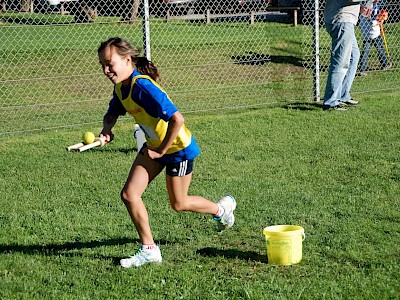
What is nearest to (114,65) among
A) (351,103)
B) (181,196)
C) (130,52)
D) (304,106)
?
(130,52)

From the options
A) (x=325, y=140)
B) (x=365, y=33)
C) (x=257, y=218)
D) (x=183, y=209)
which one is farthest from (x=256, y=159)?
(x=365, y=33)

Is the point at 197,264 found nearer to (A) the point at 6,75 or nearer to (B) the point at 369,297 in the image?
(B) the point at 369,297

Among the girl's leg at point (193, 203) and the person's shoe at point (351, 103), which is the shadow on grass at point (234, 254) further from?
the person's shoe at point (351, 103)

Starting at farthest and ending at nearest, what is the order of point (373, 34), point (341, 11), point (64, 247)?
point (373, 34) < point (341, 11) < point (64, 247)

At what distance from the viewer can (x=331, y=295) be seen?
4527mm

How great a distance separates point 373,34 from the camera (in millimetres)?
14047

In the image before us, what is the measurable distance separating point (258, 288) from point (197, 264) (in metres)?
0.66

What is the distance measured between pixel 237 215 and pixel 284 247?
1368 millimetres

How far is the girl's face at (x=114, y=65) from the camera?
5.08 m

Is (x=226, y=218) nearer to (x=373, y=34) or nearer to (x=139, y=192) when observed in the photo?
(x=139, y=192)

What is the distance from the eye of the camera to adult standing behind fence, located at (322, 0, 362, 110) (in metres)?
10.5

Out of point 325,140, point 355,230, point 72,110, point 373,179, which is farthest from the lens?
point 72,110

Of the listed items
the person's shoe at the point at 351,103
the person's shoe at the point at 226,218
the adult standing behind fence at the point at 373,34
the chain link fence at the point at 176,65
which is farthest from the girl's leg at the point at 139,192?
the adult standing behind fence at the point at 373,34

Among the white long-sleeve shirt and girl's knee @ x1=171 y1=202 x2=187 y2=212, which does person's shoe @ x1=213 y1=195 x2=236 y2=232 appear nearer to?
girl's knee @ x1=171 y1=202 x2=187 y2=212
